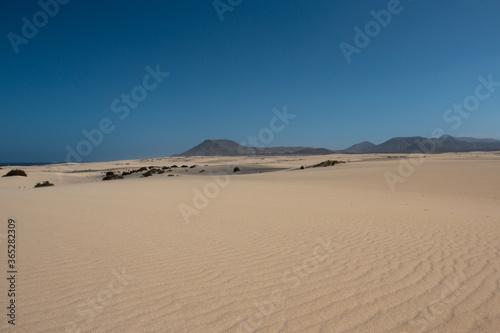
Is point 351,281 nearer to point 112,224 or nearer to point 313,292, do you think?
point 313,292

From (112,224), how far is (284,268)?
15.6ft

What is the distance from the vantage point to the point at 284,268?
4094 millimetres

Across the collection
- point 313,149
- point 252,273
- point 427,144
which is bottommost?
point 252,273

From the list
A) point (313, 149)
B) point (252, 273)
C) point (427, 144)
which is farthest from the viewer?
point (313, 149)

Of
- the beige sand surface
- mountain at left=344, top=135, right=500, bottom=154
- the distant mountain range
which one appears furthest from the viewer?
the distant mountain range

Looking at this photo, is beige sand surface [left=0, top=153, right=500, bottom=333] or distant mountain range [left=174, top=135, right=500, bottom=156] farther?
distant mountain range [left=174, top=135, right=500, bottom=156]

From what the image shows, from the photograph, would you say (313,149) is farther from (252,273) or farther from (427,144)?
(252,273)

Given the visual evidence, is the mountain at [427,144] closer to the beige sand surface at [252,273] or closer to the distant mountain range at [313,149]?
the distant mountain range at [313,149]

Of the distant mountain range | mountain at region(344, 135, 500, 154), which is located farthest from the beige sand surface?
the distant mountain range

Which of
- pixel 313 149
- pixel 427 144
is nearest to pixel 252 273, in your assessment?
pixel 427 144

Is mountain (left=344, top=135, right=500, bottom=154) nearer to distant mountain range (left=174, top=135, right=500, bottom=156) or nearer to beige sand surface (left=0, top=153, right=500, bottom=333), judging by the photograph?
distant mountain range (left=174, top=135, right=500, bottom=156)

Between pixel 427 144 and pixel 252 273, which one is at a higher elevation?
pixel 427 144

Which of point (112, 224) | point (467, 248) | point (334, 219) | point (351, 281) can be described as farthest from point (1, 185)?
point (467, 248)

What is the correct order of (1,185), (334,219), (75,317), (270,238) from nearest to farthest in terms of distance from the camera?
1. (75,317)
2. (270,238)
3. (334,219)
4. (1,185)
